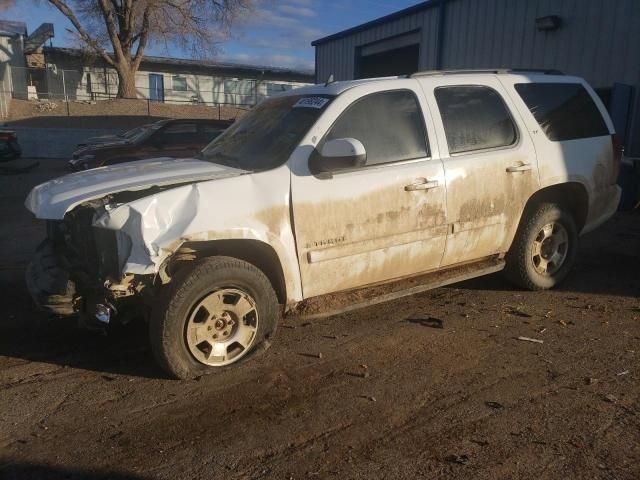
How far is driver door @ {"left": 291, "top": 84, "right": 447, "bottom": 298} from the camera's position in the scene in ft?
12.5

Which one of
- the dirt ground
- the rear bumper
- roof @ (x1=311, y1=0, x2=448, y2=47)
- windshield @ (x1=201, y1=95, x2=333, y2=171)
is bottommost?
the dirt ground

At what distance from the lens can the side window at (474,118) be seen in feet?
14.5

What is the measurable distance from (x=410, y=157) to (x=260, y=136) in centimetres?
121

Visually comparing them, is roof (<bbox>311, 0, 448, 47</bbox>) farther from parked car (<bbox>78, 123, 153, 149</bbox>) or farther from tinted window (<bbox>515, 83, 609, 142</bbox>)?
tinted window (<bbox>515, 83, 609, 142</bbox>)

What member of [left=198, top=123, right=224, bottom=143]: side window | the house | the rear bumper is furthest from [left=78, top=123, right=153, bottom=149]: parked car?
the house

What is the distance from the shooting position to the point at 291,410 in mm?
3207

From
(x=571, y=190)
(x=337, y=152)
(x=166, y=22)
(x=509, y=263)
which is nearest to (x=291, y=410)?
(x=337, y=152)

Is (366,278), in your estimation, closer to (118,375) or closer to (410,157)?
(410,157)

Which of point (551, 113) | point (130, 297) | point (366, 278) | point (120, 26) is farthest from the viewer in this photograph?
point (120, 26)

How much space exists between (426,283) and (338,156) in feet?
4.79

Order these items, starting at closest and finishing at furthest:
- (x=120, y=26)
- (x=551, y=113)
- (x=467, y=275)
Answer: (x=467, y=275), (x=551, y=113), (x=120, y=26)

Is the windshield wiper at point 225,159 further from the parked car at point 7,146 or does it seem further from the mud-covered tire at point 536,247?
the parked car at point 7,146

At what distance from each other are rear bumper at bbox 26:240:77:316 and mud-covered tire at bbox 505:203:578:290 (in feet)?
12.3

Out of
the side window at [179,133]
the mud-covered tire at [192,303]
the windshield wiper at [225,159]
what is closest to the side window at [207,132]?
the side window at [179,133]
